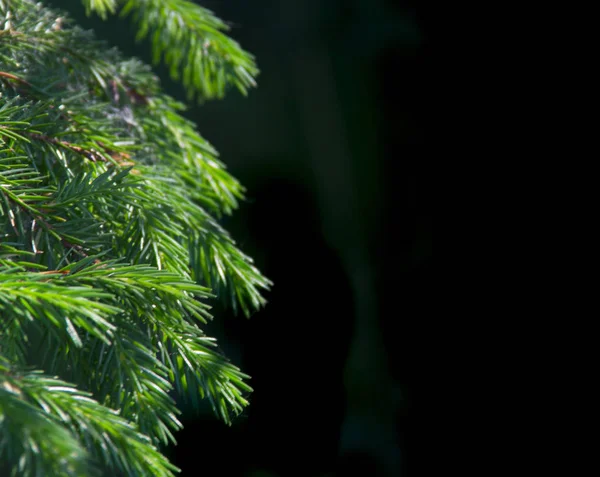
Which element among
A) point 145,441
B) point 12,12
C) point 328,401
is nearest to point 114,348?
point 145,441

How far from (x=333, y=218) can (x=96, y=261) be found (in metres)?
0.78

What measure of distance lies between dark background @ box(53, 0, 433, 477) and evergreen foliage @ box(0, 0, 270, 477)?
382 mm

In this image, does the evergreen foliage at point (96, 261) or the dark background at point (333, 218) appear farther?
the dark background at point (333, 218)

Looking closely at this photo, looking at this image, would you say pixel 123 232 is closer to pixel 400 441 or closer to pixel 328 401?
pixel 328 401

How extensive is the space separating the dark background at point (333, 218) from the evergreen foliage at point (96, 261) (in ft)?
1.25

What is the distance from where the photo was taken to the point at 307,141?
3.94 ft

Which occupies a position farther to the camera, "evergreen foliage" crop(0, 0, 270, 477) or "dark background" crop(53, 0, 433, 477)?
"dark background" crop(53, 0, 433, 477)

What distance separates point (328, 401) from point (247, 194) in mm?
417

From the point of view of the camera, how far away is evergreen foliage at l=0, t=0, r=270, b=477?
1.07 ft

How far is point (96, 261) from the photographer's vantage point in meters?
0.39

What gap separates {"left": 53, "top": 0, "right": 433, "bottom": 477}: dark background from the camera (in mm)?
935

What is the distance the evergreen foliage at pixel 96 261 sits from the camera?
33cm

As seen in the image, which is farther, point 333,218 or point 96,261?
point 333,218

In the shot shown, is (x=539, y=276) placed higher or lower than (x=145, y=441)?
higher
